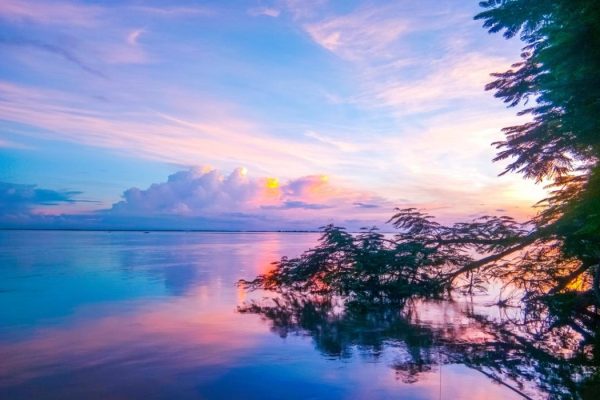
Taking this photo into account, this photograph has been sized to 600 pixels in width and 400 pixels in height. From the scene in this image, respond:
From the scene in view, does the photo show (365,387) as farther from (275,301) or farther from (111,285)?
(111,285)

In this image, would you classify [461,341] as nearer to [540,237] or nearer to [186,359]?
[540,237]

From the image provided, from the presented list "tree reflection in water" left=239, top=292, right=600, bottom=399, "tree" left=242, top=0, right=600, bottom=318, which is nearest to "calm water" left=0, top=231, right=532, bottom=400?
"tree reflection in water" left=239, top=292, right=600, bottom=399

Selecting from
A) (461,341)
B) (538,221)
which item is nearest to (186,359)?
(461,341)

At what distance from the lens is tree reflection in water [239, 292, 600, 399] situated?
8.77m

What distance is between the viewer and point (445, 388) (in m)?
8.22

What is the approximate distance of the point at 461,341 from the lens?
37.9ft

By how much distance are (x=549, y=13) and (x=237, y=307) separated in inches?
570

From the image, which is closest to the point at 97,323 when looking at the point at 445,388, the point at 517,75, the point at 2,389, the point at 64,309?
the point at 64,309

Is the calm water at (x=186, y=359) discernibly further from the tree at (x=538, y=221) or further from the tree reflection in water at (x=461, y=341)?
the tree at (x=538, y=221)

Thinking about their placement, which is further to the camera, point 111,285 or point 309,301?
point 111,285

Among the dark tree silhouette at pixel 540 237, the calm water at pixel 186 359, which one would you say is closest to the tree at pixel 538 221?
the dark tree silhouette at pixel 540 237

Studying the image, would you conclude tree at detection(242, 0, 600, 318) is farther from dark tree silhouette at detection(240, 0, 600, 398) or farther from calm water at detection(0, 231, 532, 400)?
calm water at detection(0, 231, 532, 400)

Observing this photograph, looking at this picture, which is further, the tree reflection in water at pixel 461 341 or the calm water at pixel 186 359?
the tree reflection in water at pixel 461 341

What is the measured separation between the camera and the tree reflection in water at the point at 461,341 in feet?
28.8
